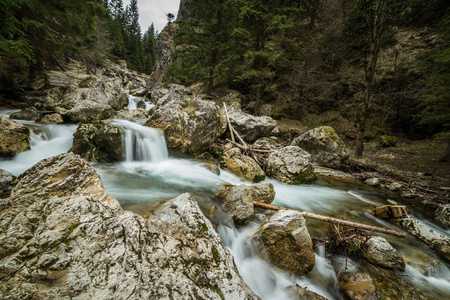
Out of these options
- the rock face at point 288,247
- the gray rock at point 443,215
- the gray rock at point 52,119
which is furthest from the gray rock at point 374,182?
the gray rock at point 52,119

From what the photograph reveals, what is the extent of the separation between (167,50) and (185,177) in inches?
1656

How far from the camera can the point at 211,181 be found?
5652mm

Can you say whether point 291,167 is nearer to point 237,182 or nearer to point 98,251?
point 237,182

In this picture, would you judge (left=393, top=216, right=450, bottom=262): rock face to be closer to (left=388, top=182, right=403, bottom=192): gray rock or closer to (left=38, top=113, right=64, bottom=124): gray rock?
(left=388, top=182, right=403, bottom=192): gray rock

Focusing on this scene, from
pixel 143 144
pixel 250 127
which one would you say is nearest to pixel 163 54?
pixel 250 127

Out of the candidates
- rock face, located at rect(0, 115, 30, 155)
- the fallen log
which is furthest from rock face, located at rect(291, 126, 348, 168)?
rock face, located at rect(0, 115, 30, 155)

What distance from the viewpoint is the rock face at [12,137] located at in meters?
5.05

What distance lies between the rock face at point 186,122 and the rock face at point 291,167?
2.99 m

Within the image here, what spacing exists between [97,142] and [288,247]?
6.43m

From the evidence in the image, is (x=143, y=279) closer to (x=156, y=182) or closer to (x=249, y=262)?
(x=249, y=262)

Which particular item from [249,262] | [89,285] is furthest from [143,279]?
[249,262]

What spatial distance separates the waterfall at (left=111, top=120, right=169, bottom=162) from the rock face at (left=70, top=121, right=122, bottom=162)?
295 millimetres

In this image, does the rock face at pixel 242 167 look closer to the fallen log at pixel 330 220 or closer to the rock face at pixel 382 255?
the fallen log at pixel 330 220

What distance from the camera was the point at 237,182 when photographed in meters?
6.08
